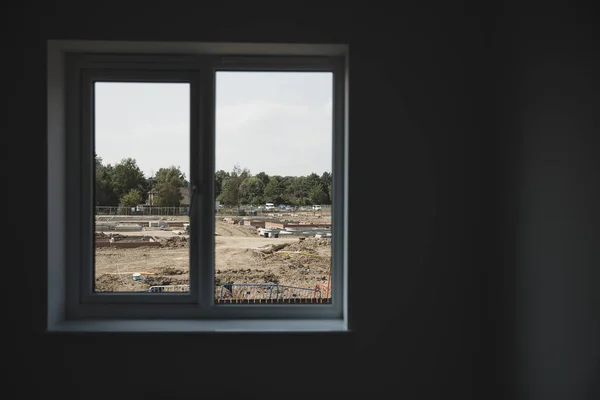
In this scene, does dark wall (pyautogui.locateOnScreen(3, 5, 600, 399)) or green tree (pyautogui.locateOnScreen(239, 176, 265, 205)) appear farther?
green tree (pyautogui.locateOnScreen(239, 176, 265, 205))

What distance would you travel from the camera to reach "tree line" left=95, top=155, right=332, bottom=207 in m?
Result: 2.12

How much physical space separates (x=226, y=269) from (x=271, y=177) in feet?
1.63

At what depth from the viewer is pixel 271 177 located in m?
2.15

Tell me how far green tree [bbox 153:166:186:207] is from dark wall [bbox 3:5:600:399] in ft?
1.65

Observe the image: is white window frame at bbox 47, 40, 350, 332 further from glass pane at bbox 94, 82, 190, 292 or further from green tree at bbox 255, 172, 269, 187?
green tree at bbox 255, 172, 269, 187

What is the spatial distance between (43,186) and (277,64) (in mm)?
1181

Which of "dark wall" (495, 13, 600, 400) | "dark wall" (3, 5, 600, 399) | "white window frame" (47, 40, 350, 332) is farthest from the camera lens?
"white window frame" (47, 40, 350, 332)

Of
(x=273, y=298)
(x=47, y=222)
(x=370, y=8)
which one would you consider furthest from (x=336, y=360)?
(x=370, y=8)

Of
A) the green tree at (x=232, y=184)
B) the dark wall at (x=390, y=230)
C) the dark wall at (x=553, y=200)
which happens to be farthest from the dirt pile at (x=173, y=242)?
the dark wall at (x=553, y=200)

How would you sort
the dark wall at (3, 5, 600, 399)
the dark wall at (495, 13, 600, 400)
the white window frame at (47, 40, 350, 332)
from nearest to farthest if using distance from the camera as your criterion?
the dark wall at (495, 13, 600, 400)
the dark wall at (3, 5, 600, 399)
the white window frame at (47, 40, 350, 332)

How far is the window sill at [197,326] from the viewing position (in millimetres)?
1917

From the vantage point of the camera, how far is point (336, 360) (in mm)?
1910

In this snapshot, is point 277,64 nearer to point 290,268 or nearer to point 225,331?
point 290,268

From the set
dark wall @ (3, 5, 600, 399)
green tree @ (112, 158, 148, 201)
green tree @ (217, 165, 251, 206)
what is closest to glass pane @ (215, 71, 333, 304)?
green tree @ (217, 165, 251, 206)
